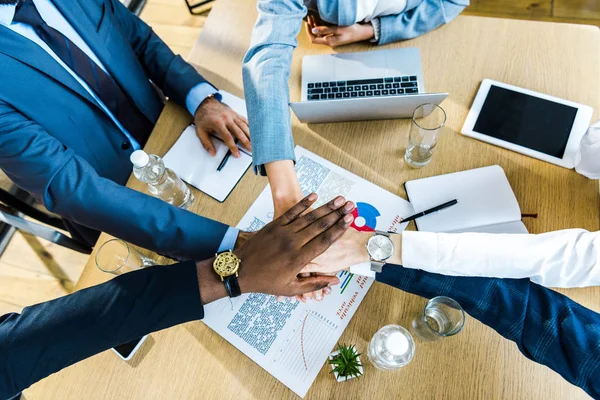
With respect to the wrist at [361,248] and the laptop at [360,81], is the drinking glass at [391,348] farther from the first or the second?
the laptop at [360,81]

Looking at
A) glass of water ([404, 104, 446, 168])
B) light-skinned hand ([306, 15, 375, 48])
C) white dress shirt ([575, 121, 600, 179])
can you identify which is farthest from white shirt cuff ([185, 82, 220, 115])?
white dress shirt ([575, 121, 600, 179])

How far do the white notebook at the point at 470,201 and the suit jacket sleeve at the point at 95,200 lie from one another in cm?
50

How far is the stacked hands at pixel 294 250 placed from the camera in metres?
0.88

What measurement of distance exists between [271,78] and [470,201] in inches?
23.2

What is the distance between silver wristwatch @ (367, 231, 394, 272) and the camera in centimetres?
90

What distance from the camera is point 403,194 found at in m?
1.00

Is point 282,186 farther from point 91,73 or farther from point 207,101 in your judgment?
point 91,73

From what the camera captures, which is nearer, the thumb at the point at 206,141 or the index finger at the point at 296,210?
the index finger at the point at 296,210

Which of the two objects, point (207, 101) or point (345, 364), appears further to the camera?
point (207, 101)

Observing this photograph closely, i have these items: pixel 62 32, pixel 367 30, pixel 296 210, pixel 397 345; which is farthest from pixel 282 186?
pixel 62 32

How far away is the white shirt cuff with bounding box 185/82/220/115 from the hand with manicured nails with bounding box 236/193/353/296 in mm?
461

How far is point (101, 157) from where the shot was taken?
1.24m

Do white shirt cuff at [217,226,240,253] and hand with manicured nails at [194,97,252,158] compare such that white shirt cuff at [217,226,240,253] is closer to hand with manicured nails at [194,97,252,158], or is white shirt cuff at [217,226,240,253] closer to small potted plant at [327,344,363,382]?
hand with manicured nails at [194,97,252,158]

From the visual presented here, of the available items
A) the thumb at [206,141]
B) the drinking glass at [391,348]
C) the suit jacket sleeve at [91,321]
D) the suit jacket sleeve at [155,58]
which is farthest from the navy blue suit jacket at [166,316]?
the suit jacket sleeve at [155,58]
